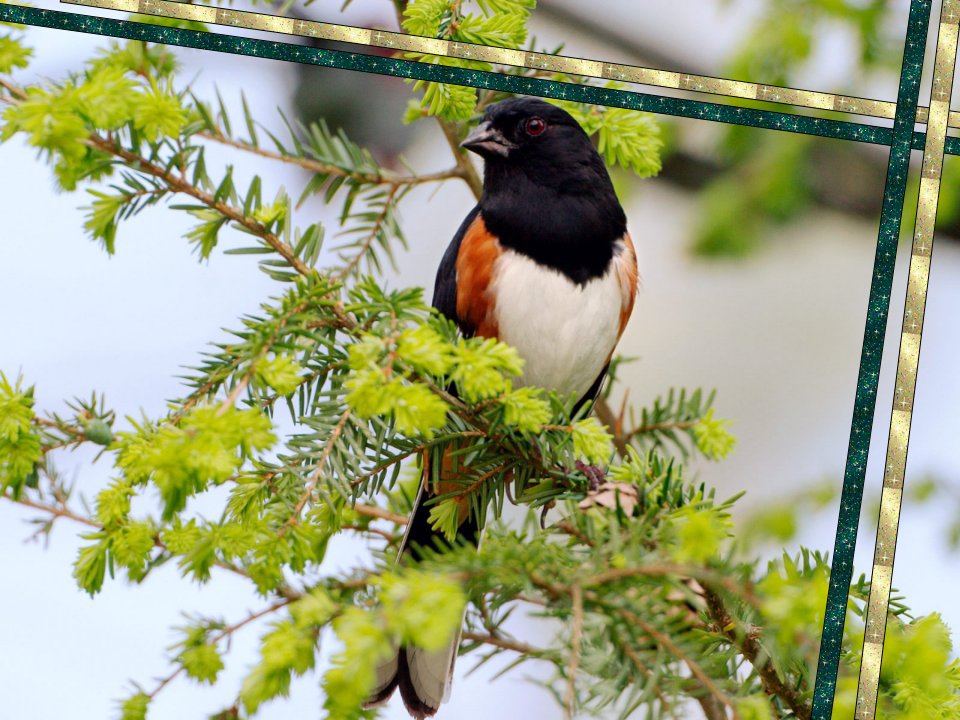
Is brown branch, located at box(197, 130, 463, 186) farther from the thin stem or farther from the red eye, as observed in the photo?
the thin stem

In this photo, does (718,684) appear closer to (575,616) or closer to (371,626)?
(575,616)

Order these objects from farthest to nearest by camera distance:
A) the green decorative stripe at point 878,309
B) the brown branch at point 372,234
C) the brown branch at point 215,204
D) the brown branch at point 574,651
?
the brown branch at point 372,234 → the green decorative stripe at point 878,309 → the brown branch at point 215,204 → the brown branch at point 574,651

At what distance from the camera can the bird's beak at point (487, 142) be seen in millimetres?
740

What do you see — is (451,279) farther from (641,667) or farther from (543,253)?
(641,667)

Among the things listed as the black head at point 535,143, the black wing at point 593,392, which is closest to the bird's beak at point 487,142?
the black head at point 535,143

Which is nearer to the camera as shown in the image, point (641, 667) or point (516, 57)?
point (641, 667)

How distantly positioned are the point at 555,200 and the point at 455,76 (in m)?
0.16

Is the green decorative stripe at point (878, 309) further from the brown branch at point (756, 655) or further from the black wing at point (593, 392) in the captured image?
the black wing at point (593, 392)

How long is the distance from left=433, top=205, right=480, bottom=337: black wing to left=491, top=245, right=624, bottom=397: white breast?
33 millimetres

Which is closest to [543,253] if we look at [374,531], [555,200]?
[555,200]

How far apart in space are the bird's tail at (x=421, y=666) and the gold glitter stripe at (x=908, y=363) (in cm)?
28

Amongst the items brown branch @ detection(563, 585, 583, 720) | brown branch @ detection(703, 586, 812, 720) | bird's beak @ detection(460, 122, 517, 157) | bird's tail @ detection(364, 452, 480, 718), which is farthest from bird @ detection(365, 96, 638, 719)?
brown branch @ detection(563, 585, 583, 720)

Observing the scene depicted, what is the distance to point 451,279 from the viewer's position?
0.77 m

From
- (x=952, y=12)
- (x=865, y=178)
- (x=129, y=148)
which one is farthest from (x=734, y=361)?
(x=129, y=148)
